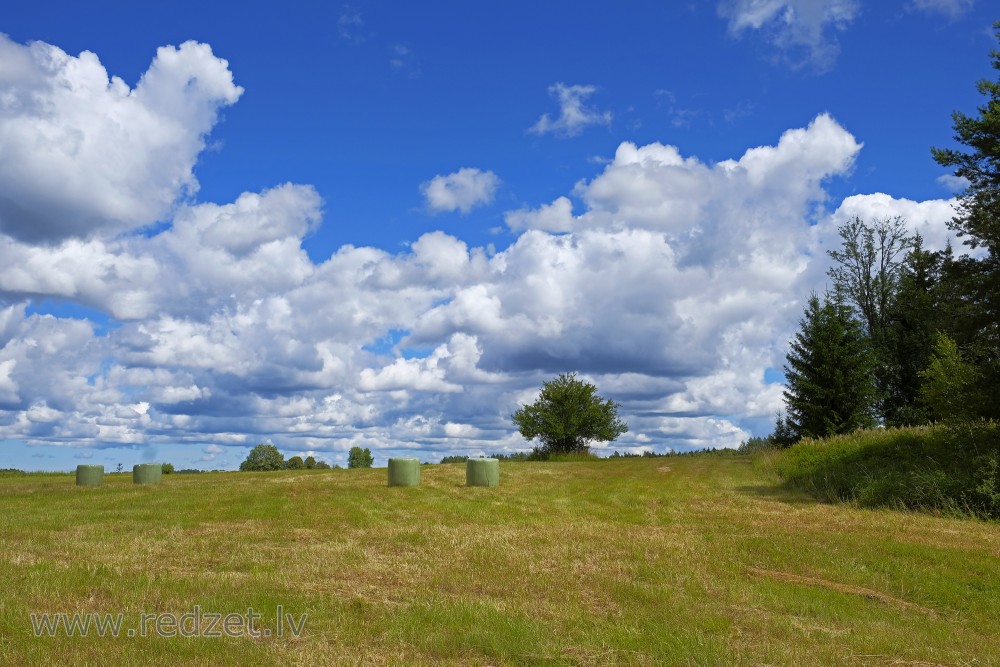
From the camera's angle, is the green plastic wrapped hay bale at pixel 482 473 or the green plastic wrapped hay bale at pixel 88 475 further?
the green plastic wrapped hay bale at pixel 88 475

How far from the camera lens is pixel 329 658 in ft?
26.9

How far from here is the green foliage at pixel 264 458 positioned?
7825 cm

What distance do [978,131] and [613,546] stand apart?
21.5m

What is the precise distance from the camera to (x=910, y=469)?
27.5 meters

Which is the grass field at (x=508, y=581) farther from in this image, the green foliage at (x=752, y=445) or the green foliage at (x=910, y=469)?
the green foliage at (x=752, y=445)

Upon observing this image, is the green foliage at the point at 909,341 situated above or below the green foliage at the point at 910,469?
above

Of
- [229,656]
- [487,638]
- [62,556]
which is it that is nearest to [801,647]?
[487,638]

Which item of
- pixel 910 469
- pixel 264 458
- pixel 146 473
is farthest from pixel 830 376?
pixel 264 458

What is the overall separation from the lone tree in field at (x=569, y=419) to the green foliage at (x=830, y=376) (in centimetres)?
2004

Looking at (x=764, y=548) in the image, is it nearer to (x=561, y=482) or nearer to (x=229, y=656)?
(x=229, y=656)

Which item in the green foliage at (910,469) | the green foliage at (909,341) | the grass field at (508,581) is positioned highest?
the green foliage at (909,341)

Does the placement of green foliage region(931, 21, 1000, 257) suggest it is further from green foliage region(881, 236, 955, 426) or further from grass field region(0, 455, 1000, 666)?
green foliage region(881, 236, 955, 426)

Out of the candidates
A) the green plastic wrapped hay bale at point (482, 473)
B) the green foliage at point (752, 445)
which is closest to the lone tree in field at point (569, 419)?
the green foliage at point (752, 445)

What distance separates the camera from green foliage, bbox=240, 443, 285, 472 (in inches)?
3081
